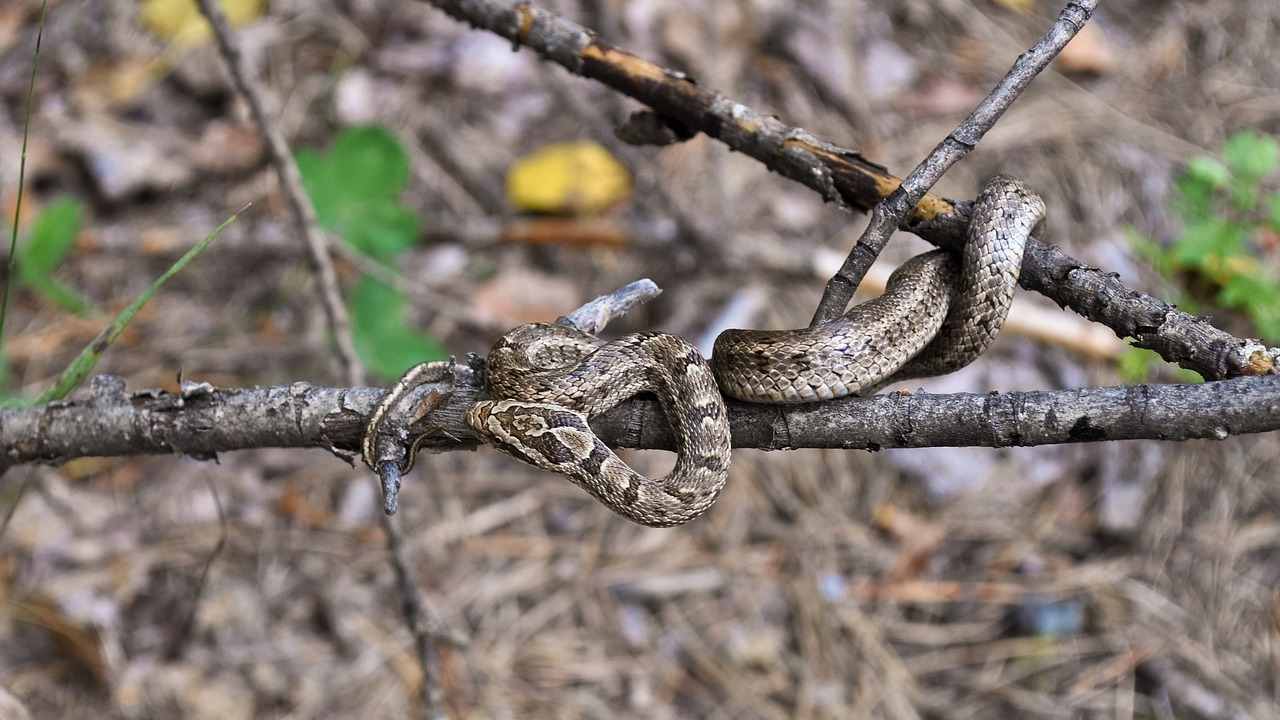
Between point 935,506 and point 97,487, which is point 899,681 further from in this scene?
point 97,487

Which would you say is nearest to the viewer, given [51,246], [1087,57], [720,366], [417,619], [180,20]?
[720,366]

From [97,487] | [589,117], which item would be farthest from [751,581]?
[97,487]

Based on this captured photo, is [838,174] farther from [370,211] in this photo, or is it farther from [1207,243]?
[370,211]

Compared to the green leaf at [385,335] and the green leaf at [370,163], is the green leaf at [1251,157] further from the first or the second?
the green leaf at [370,163]

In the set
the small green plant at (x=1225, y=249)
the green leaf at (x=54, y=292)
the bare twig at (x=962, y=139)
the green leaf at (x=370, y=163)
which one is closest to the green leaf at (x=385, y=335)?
the green leaf at (x=370, y=163)

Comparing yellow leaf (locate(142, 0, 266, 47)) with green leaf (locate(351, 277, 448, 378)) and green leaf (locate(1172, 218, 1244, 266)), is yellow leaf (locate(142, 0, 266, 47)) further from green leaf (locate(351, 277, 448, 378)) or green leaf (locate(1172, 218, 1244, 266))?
green leaf (locate(1172, 218, 1244, 266))

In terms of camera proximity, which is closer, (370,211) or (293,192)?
(293,192)

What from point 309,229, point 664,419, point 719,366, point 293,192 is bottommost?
point 309,229

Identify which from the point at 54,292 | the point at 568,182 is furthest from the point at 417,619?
the point at 568,182
